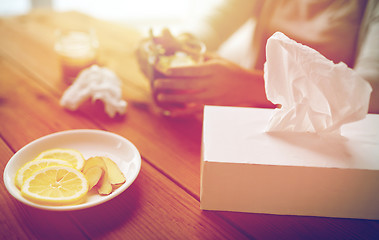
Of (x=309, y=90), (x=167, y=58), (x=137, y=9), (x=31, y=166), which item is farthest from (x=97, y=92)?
(x=137, y=9)

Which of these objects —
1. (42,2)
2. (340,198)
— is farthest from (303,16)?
(42,2)

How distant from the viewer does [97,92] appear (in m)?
0.84

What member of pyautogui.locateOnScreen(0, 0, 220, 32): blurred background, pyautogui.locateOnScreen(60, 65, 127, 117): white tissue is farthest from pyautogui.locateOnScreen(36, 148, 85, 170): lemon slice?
pyautogui.locateOnScreen(0, 0, 220, 32): blurred background

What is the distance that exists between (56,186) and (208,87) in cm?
46

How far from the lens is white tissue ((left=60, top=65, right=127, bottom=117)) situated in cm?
83

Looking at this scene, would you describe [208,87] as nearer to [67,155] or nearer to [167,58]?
[167,58]

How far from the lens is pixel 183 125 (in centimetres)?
81

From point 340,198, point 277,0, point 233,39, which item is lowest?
point 233,39

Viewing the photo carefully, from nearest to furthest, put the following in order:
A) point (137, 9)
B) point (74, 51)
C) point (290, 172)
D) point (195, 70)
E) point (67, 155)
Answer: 1. point (290, 172)
2. point (67, 155)
3. point (195, 70)
4. point (74, 51)
5. point (137, 9)

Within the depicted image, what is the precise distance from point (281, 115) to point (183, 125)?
293 mm

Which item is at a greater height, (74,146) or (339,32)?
(339,32)

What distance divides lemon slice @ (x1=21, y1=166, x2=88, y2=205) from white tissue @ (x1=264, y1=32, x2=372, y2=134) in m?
0.34

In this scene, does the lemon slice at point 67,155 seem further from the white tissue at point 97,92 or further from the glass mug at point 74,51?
the glass mug at point 74,51

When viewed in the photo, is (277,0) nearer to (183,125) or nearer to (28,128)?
(183,125)
